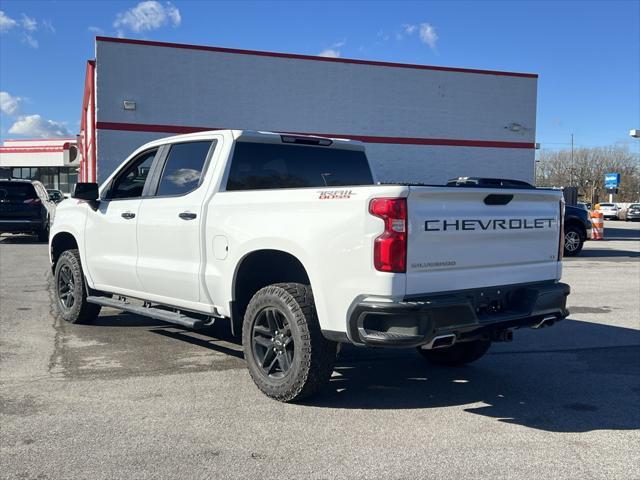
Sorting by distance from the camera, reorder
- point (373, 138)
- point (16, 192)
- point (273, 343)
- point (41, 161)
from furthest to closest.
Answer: point (41, 161) → point (373, 138) → point (16, 192) → point (273, 343)

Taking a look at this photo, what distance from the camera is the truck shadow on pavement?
458cm

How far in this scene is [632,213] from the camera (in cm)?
4916

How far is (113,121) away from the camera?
19000 millimetres

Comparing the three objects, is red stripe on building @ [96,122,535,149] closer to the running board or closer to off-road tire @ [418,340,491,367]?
the running board

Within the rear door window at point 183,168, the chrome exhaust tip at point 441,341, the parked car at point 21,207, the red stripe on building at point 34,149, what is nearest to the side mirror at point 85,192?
the rear door window at point 183,168

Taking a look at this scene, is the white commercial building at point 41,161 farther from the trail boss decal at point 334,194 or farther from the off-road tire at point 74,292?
the trail boss decal at point 334,194

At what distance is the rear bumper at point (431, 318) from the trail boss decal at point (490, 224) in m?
0.44

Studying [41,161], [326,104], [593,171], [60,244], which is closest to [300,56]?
[326,104]

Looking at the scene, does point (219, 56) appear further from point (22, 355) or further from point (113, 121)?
point (22, 355)

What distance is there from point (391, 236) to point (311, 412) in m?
1.50

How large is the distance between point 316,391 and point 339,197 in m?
1.46

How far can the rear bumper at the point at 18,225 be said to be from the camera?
57.5 ft

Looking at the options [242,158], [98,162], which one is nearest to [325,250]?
[242,158]

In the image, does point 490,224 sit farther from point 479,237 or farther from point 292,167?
point 292,167
